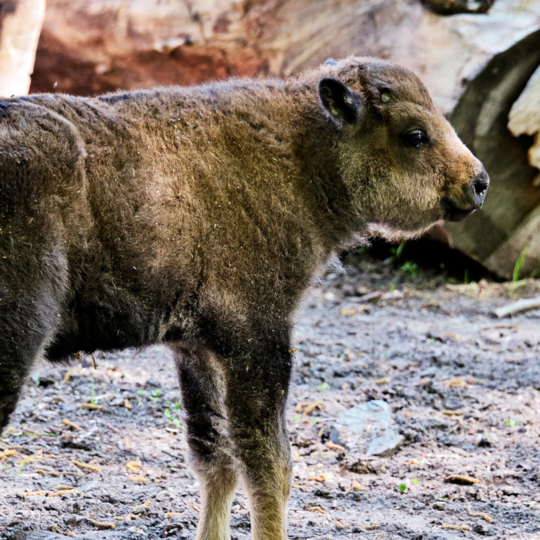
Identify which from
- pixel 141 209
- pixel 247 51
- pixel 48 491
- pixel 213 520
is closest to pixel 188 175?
pixel 141 209

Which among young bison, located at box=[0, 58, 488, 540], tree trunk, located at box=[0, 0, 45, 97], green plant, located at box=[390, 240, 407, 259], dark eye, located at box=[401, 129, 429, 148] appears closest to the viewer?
young bison, located at box=[0, 58, 488, 540]

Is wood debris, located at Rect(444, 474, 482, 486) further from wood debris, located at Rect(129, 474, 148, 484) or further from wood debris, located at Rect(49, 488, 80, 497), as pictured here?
wood debris, located at Rect(49, 488, 80, 497)

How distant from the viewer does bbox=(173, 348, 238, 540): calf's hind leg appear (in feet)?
14.8

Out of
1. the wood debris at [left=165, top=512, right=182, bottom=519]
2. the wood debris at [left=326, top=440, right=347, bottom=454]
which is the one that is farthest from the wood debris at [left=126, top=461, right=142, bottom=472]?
the wood debris at [left=326, top=440, right=347, bottom=454]

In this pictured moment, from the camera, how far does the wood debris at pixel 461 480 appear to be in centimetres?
539

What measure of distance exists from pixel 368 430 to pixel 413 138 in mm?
2538

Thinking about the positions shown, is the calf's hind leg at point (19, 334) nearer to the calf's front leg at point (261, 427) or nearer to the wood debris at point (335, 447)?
the calf's front leg at point (261, 427)

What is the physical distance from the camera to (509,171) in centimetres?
881

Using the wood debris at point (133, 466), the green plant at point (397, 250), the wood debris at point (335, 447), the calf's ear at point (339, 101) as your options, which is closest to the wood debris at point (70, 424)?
the wood debris at point (133, 466)

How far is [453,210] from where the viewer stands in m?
4.89

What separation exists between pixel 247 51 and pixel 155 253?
18.9ft

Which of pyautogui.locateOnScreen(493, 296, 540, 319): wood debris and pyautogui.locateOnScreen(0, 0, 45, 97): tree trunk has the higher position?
pyautogui.locateOnScreen(0, 0, 45, 97): tree trunk

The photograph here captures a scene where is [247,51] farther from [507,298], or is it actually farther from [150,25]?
[507,298]

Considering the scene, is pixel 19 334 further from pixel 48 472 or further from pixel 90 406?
pixel 90 406
